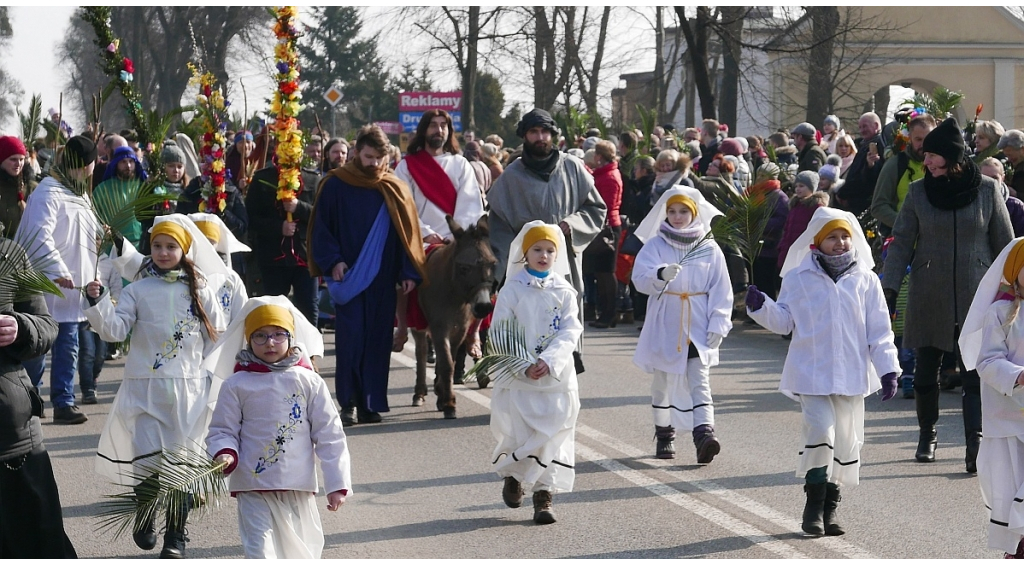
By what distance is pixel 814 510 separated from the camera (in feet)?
24.4

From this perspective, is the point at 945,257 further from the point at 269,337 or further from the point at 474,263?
the point at 269,337

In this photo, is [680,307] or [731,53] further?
[731,53]

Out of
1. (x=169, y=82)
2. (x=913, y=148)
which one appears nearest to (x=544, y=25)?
(x=169, y=82)

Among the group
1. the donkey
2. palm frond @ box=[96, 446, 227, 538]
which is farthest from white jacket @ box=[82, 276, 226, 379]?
the donkey

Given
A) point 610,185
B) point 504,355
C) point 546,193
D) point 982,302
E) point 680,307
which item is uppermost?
point 610,185

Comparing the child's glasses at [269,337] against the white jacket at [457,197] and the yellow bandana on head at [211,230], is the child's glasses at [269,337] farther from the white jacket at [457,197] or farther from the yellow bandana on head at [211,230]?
the white jacket at [457,197]

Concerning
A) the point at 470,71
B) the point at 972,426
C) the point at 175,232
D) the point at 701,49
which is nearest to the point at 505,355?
the point at 175,232

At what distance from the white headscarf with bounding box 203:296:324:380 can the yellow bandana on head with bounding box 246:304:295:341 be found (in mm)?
36

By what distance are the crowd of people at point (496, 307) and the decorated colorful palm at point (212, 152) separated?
227 millimetres

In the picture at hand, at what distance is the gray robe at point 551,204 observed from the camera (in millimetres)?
11211

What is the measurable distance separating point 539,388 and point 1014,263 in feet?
8.72

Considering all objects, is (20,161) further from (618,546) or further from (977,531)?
(977,531)

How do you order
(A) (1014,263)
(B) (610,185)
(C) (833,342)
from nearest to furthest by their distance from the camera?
(A) (1014,263) → (C) (833,342) → (B) (610,185)

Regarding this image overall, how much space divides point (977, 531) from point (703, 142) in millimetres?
13845
